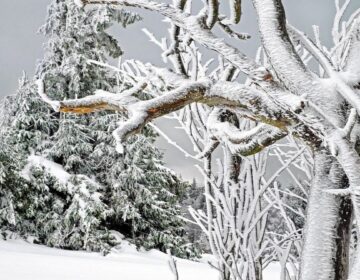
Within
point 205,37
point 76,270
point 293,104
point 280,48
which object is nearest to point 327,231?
point 293,104

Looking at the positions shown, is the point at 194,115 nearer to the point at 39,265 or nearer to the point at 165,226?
the point at 39,265

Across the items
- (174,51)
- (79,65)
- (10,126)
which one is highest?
(79,65)

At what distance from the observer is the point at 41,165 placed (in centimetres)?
1463

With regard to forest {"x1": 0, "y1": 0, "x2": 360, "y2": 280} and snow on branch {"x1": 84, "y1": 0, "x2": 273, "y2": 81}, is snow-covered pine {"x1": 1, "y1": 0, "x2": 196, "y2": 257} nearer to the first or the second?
forest {"x1": 0, "y1": 0, "x2": 360, "y2": 280}

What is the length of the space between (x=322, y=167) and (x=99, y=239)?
42.3ft

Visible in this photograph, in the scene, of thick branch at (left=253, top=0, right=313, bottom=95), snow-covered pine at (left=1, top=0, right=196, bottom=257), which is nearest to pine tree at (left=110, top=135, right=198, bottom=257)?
snow-covered pine at (left=1, top=0, right=196, bottom=257)

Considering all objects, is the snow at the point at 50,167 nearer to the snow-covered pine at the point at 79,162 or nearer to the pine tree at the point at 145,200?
the snow-covered pine at the point at 79,162

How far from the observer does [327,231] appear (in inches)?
53.6

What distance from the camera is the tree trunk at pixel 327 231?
1.35 meters

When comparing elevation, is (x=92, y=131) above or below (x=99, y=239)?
above

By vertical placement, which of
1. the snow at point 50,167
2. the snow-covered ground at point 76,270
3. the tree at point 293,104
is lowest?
the snow-covered ground at point 76,270

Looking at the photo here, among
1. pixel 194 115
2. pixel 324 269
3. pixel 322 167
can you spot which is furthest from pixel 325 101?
pixel 194 115

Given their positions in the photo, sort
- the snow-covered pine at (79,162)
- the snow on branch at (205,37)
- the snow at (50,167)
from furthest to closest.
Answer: the snow at (50,167), the snow-covered pine at (79,162), the snow on branch at (205,37)

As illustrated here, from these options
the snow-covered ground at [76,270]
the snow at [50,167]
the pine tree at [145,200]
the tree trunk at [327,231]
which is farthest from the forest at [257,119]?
the pine tree at [145,200]
